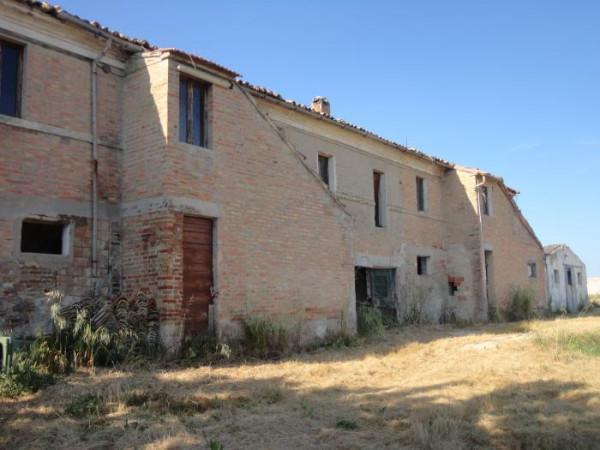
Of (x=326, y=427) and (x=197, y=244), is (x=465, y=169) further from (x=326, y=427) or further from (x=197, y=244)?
(x=326, y=427)

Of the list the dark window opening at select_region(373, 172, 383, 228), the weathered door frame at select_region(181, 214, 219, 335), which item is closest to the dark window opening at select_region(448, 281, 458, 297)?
the dark window opening at select_region(373, 172, 383, 228)

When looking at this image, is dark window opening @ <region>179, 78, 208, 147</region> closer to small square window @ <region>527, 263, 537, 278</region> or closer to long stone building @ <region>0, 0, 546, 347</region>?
long stone building @ <region>0, 0, 546, 347</region>

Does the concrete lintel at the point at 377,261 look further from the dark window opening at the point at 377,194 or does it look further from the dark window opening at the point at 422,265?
the dark window opening at the point at 422,265

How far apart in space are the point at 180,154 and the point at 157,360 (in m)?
3.44

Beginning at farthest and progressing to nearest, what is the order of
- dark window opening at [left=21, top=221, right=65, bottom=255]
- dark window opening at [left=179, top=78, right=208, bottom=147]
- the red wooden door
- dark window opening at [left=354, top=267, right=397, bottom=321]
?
dark window opening at [left=354, top=267, right=397, bottom=321], dark window opening at [left=179, top=78, right=208, bottom=147], the red wooden door, dark window opening at [left=21, top=221, right=65, bottom=255]

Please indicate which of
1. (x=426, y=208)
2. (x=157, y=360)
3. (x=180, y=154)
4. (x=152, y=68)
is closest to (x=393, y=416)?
(x=157, y=360)

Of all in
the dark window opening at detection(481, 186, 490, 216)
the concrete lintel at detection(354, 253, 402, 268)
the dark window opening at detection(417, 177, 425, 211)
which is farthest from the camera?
the dark window opening at detection(481, 186, 490, 216)

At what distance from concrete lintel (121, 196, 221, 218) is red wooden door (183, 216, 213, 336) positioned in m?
0.19

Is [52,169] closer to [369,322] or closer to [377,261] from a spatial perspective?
[369,322]

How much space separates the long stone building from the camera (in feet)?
29.3

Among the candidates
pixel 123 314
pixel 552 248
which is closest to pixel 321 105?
pixel 123 314

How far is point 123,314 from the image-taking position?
8.89 metres

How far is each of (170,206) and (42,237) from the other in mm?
2112

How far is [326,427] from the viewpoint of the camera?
18.8 feet
